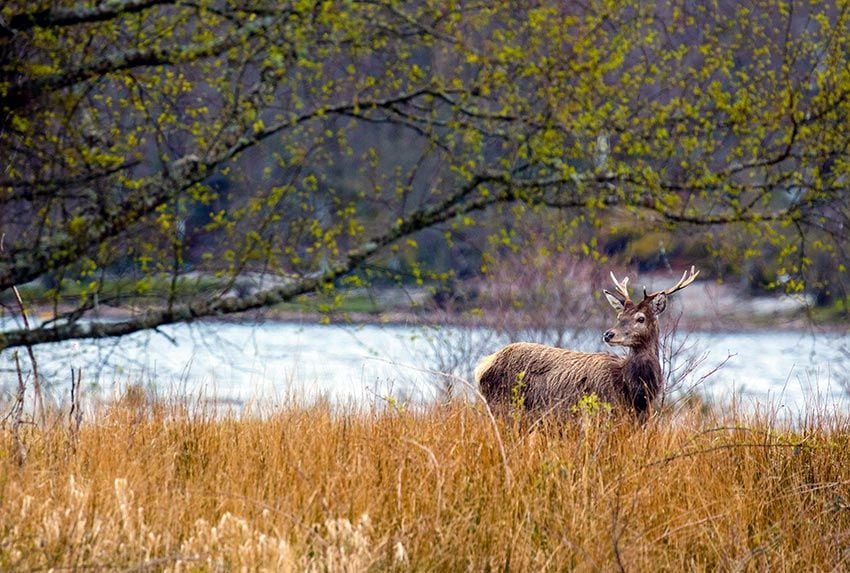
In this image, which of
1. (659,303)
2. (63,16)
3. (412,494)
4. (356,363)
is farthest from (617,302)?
(356,363)

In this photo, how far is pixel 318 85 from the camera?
934cm

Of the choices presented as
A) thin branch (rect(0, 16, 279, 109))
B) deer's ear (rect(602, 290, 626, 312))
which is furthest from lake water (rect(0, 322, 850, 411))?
thin branch (rect(0, 16, 279, 109))

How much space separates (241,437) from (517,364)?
245cm

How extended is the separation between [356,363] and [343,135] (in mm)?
21760

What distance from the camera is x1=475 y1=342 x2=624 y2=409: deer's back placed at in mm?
8523

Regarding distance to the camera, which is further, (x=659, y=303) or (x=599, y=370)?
(x=599, y=370)

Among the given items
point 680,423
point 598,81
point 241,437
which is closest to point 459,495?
point 241,437

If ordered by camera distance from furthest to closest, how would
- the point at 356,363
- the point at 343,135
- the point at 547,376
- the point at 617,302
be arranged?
the point at 356,363 < the point at 343,135 < the point at 547,376 < the point at 617,302

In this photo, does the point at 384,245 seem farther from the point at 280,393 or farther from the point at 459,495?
the point at 459,495

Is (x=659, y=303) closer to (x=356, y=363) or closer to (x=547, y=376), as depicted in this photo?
(x=547, y=376)

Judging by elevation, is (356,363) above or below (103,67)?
below

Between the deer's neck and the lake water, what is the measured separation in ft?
1.13

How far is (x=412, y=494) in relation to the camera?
6055 millimetres

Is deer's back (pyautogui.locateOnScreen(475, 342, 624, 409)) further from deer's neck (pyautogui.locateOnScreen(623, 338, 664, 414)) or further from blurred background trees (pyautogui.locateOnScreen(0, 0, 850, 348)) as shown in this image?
blurred background trees (pyautogui.locateOnScreen(0, 0, 850, 348))
